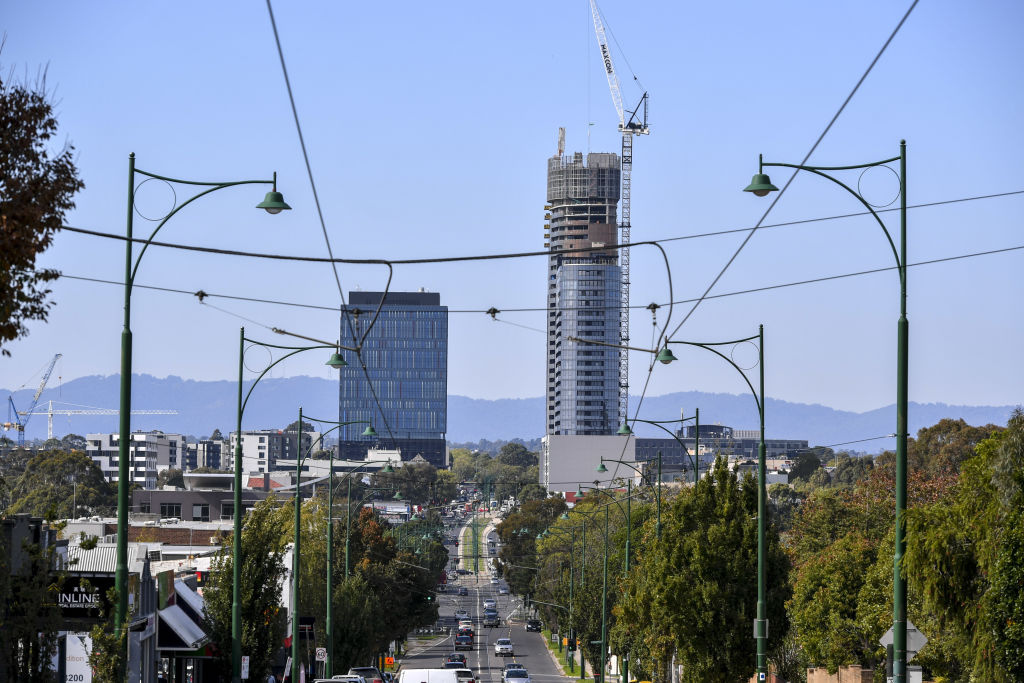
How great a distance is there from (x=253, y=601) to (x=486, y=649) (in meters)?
68.4

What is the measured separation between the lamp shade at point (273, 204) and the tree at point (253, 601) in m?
14.6

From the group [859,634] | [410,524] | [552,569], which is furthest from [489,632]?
[859,634]

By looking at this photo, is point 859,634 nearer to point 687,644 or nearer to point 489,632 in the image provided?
point 687,644

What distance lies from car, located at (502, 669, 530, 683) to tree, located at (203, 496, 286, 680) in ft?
86.4

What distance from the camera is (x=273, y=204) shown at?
24656 millimetres

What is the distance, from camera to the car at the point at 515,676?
62.8 metres

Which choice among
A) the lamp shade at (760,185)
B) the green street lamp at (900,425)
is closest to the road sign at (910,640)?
the green street lamp at (900,425)

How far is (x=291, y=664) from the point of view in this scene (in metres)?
44.6

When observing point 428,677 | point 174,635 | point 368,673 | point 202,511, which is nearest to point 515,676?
point 368,673

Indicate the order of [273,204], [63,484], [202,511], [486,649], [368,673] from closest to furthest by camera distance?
[273,204]
[368,673]
[486,649]
[202,511]
[63,484]

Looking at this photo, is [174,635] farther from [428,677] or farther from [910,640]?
[910,640]

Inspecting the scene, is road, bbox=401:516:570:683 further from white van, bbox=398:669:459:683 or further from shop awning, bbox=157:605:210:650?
white van, bbox=398:669:459:683

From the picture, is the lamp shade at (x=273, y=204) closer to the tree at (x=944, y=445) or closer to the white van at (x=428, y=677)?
the white van at (x=428, y=677)

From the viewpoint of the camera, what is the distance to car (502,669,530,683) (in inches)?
2473
